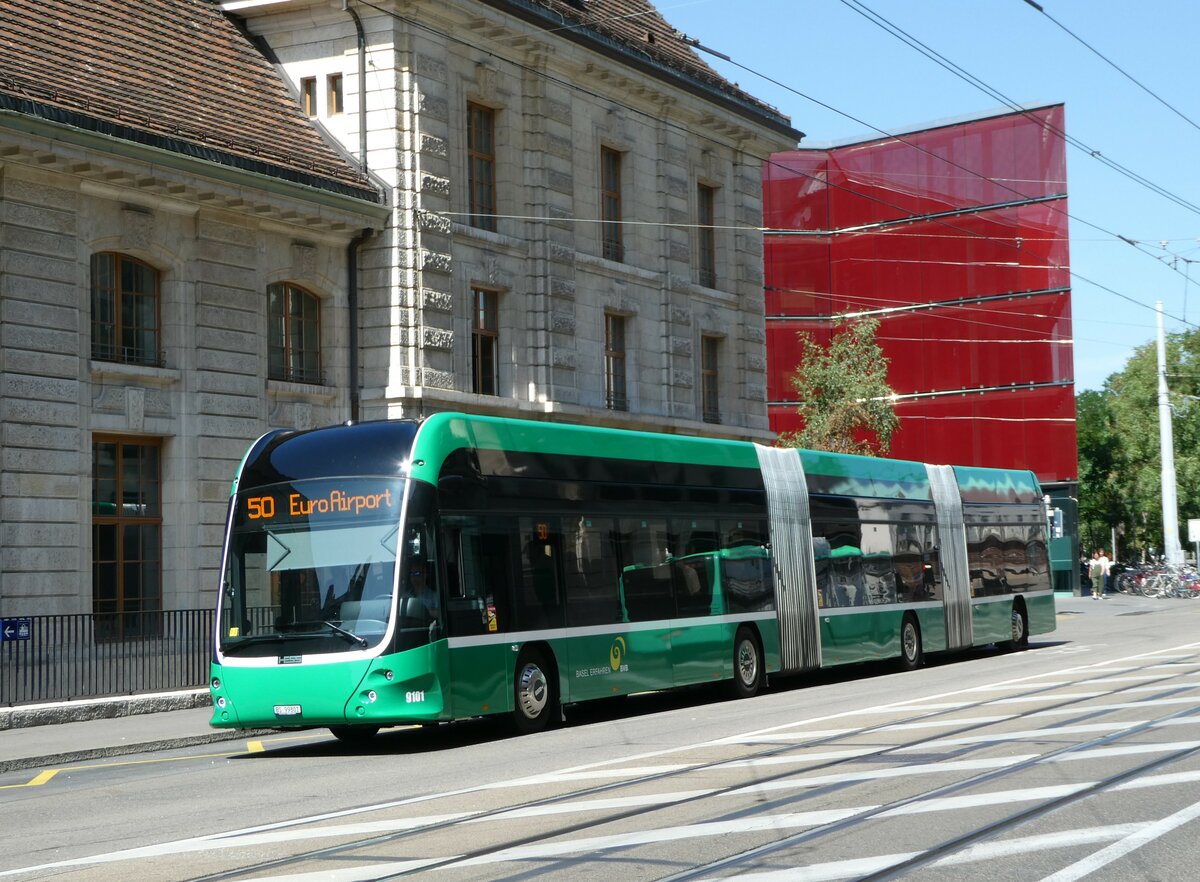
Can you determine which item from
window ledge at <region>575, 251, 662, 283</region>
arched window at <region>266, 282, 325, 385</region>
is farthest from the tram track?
window ledge at <region>575, 251, 662, 283</region>

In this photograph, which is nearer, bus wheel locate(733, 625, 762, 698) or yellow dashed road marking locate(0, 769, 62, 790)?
yellow dashed road marking locate(0, 769, 62, 790)

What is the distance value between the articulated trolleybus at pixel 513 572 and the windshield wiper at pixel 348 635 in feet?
0.06

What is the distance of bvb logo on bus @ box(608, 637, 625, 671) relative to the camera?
60.7 feet

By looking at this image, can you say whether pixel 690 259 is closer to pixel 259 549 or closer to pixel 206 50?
pixel 206 50

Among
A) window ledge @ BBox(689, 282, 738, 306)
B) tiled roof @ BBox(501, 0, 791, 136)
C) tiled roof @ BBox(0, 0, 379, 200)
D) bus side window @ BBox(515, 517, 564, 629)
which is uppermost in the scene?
tiled roof @ BBox(501, 0, 791, 136)

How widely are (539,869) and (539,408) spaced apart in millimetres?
22831

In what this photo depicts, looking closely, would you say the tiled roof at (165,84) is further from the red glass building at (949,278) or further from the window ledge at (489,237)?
the red glass building at (949,278)

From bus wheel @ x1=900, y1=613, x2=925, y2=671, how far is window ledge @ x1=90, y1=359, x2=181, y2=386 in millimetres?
12031

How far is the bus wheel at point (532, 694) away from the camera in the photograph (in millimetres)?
16984

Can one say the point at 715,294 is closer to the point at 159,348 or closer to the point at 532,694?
the point at 159,348

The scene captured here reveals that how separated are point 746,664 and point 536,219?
1273 centimetres

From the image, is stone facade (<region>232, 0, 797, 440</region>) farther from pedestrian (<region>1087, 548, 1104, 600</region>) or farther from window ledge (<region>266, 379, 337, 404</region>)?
pedestrian (<region>1087, 548, 1104, 600</region>)

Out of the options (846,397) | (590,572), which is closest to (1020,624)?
(846,397)

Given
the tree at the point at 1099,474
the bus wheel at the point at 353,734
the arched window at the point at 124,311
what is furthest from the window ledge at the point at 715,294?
the tree at the point at 1099,474
